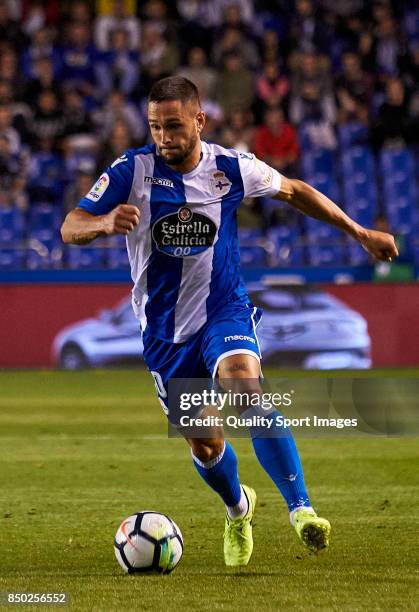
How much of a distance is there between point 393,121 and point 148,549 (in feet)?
43.5

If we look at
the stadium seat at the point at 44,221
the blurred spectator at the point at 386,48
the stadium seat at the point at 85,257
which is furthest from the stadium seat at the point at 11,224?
the blurred spectator at the point at 386,48

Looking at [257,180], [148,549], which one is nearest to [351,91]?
[257,180]

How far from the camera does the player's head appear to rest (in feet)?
18.7

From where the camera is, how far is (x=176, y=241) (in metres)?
5.92

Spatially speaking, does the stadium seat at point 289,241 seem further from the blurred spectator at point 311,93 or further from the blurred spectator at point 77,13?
the blurred spectator at point 77,13

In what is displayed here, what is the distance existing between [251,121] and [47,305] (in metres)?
3.67

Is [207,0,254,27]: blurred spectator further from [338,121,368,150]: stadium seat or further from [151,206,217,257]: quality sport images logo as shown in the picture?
[151,206,217,257]: quality sport images logo

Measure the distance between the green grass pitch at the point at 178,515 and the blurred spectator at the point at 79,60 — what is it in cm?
737

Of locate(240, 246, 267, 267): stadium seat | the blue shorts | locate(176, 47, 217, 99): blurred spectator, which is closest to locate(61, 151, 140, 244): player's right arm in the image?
the blue shorts

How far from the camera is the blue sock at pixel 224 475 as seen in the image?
5.98m

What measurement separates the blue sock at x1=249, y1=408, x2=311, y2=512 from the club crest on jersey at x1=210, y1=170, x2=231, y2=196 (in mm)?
1054

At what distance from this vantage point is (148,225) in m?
5.93

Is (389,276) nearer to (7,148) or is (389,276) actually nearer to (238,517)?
(7,148)

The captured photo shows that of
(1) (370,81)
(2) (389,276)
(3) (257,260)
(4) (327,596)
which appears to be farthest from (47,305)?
(4) (327,596)
